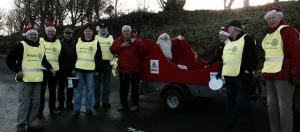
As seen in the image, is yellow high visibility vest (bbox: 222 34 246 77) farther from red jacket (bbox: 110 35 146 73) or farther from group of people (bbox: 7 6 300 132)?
red jacket (bbox: 110 35 146 73)

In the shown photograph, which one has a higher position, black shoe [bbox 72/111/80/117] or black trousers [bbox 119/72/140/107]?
black trousers [bbox 119/72/140/107]

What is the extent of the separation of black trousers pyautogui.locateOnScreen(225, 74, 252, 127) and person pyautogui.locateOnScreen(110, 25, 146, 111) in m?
2.43

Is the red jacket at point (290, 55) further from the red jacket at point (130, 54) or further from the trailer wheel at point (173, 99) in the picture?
the red jacket at point (130, 54)

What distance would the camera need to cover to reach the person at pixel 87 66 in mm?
9414

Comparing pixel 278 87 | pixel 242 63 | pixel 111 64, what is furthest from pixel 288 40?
pixel 111 64

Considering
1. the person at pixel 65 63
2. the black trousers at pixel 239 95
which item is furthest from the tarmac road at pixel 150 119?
the person at pixel 65 63

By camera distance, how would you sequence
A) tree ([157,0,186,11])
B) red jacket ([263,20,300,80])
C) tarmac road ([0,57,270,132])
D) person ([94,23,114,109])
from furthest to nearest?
tree ([157,0,186,11])
person ([94,23,114,109])
tarmac road ([0,57,270,132])
red jacket ([263,20,300,80])

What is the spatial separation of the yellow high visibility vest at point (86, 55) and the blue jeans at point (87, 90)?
0.52ft

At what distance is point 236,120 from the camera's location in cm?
795

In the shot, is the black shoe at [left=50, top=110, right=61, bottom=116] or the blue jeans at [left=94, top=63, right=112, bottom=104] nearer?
the black shoe at [left=50, top=110, right=61, bottom=116]

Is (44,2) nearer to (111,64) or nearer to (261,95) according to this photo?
(111,64)

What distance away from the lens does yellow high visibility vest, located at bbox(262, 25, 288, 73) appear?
6.32 m

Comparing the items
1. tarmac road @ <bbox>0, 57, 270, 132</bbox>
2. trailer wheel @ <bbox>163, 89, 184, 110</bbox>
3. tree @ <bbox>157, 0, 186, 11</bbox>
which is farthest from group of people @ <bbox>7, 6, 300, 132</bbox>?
tree @ <bbox>157, 0, 186, 11</bbox>

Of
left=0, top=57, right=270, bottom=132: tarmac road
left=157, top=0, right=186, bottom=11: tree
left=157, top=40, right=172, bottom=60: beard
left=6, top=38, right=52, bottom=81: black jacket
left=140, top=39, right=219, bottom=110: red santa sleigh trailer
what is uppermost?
left=157, top=0, right=186, bottom=11: tree
